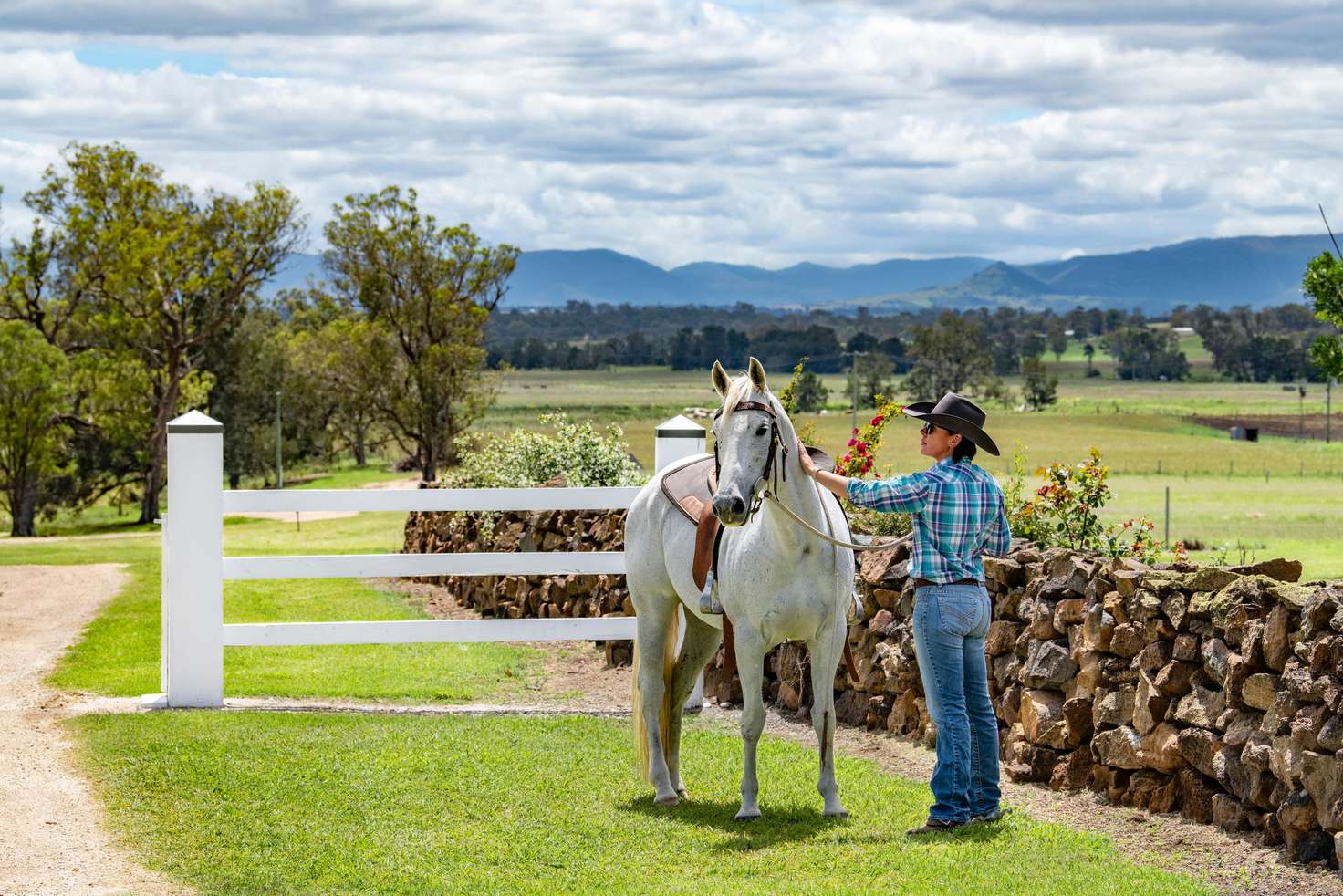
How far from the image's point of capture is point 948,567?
7254mm

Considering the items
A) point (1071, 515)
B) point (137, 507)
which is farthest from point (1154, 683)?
point (137, 507)

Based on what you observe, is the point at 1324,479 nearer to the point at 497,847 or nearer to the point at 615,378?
the point at 497,847

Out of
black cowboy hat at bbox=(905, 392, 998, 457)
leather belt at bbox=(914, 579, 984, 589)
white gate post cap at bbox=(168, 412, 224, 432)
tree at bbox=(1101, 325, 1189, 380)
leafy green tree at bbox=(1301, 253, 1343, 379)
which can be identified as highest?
tree at bbox=(1101, 325, 1189, 380)

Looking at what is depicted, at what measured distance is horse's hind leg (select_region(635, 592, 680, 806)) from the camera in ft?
27.4

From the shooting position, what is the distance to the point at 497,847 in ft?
23.5

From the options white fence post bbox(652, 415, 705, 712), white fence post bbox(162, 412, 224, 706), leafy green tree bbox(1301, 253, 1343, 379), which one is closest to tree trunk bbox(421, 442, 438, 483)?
leafy green tree bbox(1301, 253, 1343, 379)

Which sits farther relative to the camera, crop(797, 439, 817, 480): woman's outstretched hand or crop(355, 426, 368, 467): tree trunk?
crop(355, 426, 368, 467): tree trunk

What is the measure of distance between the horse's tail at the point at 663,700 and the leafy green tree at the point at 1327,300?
1253 inches

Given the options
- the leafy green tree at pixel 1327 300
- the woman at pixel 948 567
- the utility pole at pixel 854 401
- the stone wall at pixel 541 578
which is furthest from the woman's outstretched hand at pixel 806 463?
the utility pole at pixel 854 401

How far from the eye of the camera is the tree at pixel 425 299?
5194cm

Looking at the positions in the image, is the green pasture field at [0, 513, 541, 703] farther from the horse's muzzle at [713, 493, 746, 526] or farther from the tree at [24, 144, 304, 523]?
the tree at [24, 144, 304, 523]

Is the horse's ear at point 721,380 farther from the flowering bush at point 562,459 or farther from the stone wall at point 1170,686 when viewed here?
the flowering bush at point 562,459

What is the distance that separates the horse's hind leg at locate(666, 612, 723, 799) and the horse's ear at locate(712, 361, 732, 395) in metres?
1.78

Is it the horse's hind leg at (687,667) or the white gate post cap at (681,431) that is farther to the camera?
the white gate post cap at (681,431)
